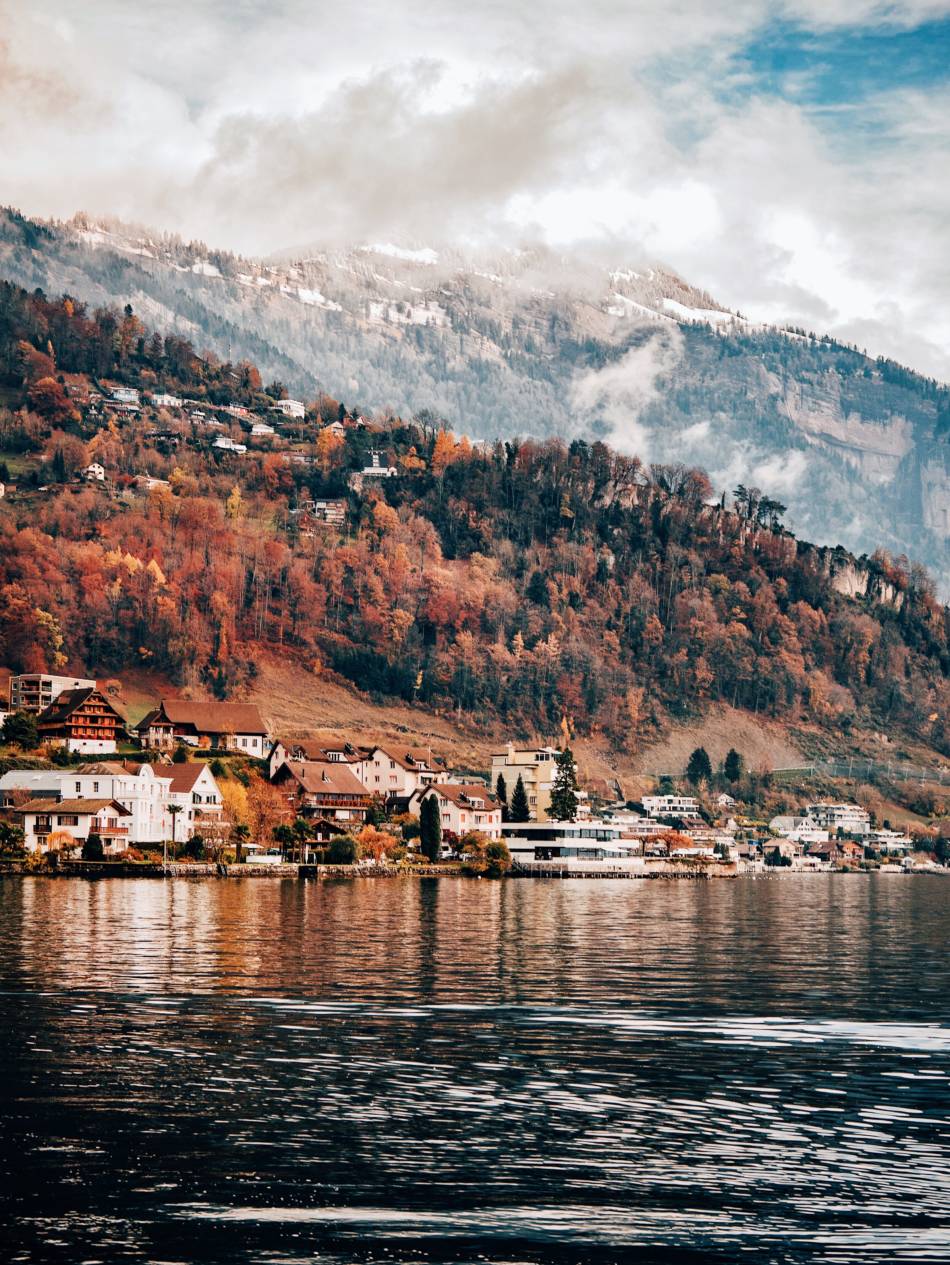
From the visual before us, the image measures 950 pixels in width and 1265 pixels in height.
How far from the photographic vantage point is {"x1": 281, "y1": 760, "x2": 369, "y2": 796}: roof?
566 feet

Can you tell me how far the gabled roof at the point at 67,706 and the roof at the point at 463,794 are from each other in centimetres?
3524

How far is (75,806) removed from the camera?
140 metres

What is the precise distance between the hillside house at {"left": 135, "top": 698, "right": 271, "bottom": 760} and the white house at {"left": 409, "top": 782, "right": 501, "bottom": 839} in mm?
19979

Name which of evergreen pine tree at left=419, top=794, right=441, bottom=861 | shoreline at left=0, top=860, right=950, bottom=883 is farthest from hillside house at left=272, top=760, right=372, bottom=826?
shoreline at left=0, top=860, right=950, bottom=883

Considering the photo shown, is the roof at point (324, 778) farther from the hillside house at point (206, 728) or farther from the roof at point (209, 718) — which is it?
the roof at point (209, 718)

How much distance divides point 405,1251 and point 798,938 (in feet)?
206

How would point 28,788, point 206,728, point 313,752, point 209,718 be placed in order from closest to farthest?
point 28,788 < point 313,752 < point 206,728 < point 209,718

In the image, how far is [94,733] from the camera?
180 metres

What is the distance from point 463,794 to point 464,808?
3.81 meters

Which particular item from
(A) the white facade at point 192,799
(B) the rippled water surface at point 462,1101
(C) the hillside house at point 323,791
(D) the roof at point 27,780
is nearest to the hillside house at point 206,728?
(C) the hillside house at point 323,791

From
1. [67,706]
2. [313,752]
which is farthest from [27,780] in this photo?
[313,752]

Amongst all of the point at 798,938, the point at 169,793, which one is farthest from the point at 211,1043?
the point at 169,793

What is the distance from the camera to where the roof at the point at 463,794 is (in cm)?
18762

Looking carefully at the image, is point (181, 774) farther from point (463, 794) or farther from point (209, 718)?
point (463, 794)
